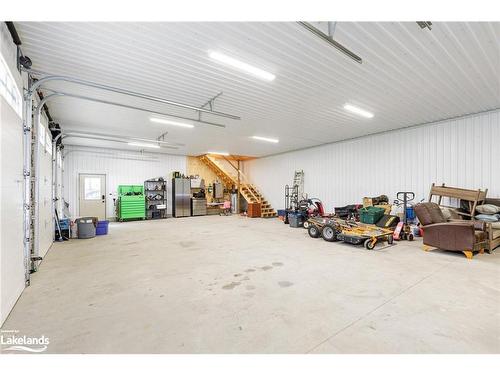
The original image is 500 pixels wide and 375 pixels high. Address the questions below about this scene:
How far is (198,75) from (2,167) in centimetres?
299

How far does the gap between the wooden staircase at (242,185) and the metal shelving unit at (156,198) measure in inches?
112

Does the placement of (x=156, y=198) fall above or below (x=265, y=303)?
above

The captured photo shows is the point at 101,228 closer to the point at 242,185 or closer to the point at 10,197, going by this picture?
the point at 10,197

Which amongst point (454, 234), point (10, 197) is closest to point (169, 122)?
point (10, 197)

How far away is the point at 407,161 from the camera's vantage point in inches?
285

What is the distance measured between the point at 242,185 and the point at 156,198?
4.82 m

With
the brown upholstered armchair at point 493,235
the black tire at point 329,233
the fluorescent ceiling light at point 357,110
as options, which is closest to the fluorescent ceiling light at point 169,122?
the fluorescent ceiling light at point 357,110

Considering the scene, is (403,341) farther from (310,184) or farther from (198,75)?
(310,184)

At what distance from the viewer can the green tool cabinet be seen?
33.3 feet

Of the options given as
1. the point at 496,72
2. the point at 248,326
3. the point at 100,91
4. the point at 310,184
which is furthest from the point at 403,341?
the point at 310,184

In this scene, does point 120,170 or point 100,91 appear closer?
point 100,91

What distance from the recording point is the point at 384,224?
604 centimetres

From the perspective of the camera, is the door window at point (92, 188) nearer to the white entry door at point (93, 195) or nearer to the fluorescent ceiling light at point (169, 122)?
the white entry door at point (93, 195)

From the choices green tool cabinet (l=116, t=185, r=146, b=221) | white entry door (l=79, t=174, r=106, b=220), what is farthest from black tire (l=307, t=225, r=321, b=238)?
→ white entry door (l=79, t=174, r=106, b=220)
